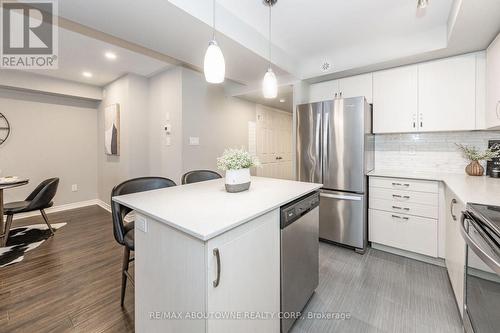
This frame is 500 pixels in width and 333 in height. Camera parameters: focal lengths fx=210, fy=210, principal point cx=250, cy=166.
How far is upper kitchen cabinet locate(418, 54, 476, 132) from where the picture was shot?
223cm

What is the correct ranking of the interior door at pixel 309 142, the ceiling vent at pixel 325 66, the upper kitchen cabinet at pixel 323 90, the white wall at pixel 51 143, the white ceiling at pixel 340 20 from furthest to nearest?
the white wall at pixel 51 143 < the upper kitchen cabinet at pixel 323 90 < the ceiling vent at pixel 325 66 < the interior door at pixel 309 142 < the white ceiling at pixel 340 20

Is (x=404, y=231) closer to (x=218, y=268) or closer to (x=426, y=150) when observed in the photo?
(x=426, y=150)

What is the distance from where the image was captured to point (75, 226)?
11.3 ft

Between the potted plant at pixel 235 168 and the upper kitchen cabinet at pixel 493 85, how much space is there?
7.40ft

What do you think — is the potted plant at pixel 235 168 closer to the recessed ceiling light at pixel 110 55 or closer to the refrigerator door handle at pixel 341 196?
the refrigerator door handle at pixel 341 196

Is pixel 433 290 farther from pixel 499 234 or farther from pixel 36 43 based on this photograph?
pixel 36 43

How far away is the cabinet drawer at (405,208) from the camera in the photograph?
2242 mm

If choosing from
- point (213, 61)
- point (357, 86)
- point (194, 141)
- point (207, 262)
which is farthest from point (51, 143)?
point (357, 86)

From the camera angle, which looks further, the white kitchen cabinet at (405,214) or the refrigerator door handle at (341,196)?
the refrigerator door handle at (341,196)

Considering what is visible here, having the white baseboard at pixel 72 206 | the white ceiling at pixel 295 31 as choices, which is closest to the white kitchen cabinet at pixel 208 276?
the white ceiling at pixel 295 31

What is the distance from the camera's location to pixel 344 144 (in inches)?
101

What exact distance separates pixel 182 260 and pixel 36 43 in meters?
3.45

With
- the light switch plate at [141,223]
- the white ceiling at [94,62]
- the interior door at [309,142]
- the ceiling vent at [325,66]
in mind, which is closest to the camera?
the light switch plate at [141,223]

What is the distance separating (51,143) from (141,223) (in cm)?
455
